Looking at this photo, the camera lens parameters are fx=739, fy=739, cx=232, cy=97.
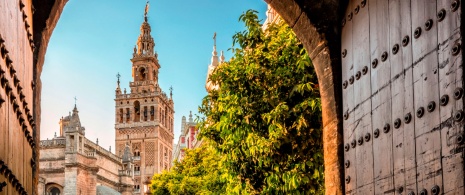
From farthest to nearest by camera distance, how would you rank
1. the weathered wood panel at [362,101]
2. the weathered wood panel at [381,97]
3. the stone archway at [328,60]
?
1. the stone archway at [328,60]
2. the weathered wood panel at [362,101]
3. the weathered wood panel at [381,97]

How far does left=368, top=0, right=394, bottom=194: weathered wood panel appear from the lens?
5613mm

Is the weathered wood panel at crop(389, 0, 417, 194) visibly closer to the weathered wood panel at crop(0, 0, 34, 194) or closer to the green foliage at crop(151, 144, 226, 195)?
the weathered wood panel at crop(0, 0, 34, 194)

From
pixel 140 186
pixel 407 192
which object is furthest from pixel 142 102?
pixel 407 192

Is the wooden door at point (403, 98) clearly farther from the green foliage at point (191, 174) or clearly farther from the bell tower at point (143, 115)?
the bell tower at point (143, 115)

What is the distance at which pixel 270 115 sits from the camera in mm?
11117

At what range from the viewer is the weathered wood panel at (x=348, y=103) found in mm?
6547

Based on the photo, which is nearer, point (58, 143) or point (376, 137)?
point (376, 137)

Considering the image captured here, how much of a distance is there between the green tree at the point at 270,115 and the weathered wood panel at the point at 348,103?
374 centimetres

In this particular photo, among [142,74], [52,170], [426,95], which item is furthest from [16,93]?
[142,74]

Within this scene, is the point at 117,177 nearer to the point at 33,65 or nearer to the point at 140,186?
the point at 140,186

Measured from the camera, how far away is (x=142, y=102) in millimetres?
106688

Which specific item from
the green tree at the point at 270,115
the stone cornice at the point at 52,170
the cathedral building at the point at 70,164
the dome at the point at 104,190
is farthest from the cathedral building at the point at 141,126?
the green tree at the point at 270,115

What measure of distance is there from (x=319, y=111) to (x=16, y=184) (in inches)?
234

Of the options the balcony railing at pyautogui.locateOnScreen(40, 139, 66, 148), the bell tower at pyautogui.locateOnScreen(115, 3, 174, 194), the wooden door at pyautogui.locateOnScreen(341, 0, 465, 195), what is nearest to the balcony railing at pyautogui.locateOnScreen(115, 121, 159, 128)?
the bell tower at pyautogui.locateOnScreen(115, 3, 174, 194)
